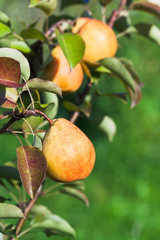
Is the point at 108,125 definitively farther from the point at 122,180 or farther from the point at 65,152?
the point at 122,180

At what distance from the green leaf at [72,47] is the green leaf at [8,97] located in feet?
0.46

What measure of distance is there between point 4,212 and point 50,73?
1.27 feet

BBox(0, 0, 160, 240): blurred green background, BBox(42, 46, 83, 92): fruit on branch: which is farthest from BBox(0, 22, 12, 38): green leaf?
BBox(0, 0, 160, 240): blurred green background

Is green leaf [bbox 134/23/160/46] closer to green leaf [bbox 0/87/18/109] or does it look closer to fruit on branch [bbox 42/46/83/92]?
fruit on branch [bbox 42/46/83/92]

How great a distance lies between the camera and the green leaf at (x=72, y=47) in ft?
2.80

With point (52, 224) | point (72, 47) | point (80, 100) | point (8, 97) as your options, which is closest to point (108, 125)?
point (80, 100)

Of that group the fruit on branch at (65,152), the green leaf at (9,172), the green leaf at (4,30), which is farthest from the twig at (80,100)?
the fruit on branch at (65,152)

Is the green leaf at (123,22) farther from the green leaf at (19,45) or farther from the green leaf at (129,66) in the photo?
the green leaf at (19,45)

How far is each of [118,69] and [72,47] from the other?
0.15m

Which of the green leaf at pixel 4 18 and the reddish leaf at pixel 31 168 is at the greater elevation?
the green leaf at pixel 4 18

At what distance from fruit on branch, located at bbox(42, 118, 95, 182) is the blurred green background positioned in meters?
1.46

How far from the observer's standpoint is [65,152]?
0.72 m

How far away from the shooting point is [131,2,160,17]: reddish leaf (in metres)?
1.18

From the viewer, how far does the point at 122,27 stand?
126 cm
